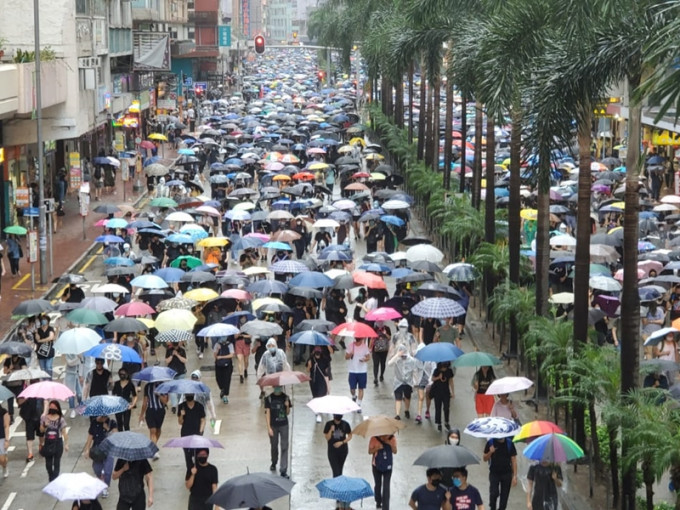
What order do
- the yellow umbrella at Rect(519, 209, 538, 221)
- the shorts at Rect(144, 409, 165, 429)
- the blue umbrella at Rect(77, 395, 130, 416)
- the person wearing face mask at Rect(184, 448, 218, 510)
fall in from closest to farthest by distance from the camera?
the person wearing face mask at Rect(184, 448, 218, 510) < the blue umbrella at Rect(77, 395, 130, 416) < the shorts at Rect(144, 409, 165, 429) < the yellow umbrella at Rect(519, 209, 538, 221)

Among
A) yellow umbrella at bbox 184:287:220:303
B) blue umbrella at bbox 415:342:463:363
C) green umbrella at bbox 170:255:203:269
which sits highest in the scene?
blue umbrella at bbox 415:342:463:363

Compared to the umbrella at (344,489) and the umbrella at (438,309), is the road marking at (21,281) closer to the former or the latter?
the umbrella at (438,309)

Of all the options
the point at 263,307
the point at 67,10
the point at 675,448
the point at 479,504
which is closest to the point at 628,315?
the point at 675,448

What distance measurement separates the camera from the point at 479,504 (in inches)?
563

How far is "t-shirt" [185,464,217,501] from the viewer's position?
48.5 ft

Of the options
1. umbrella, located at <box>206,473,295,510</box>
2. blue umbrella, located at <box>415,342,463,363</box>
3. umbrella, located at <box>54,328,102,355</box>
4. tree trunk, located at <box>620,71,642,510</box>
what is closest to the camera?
umbrella, located at <box>206,473,295,510</box>

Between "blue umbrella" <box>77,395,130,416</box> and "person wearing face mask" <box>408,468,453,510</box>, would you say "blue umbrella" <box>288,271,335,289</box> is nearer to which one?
"blue umbrella" <box>77,395,130,416</box>

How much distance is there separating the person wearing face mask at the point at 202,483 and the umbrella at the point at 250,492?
138 cm

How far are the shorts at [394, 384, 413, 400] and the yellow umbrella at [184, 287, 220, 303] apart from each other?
5533 mm

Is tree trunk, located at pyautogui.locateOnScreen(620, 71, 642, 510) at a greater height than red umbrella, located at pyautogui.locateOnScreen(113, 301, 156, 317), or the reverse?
tree trunk, located at pyautogui.locateOnScreen(620, 71, 642, 510)

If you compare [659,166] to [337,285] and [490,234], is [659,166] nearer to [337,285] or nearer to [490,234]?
[490,234]

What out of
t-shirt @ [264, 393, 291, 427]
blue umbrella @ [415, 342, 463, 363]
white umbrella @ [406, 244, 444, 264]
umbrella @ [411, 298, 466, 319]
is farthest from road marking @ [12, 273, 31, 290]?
t-shirt @ [264, 393, 291, 427]

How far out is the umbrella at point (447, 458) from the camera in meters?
14.3

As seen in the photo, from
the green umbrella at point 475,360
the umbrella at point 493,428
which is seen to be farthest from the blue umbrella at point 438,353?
the umbrella at point 493,428
